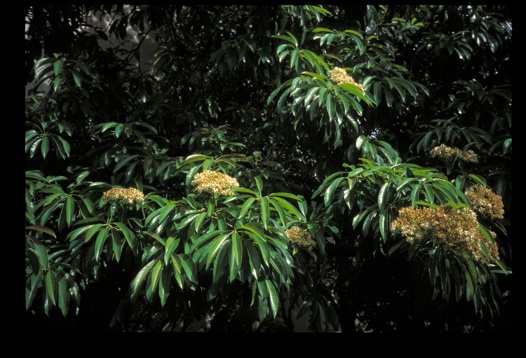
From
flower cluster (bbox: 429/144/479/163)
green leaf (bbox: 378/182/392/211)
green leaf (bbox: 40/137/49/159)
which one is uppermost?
green leaf (bbox: 40/137/49/159)

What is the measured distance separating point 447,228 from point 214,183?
78 cm

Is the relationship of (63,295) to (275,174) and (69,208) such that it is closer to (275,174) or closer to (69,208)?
(69,208)

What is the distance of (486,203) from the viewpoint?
178 cm

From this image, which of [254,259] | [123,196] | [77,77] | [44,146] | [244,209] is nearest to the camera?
[254,259]

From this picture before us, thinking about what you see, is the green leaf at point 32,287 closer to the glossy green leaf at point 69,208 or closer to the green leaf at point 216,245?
the glossy green leaf at point 69,208

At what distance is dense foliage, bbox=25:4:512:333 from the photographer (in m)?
1.61

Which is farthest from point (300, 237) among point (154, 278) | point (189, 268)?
point (154, 278)

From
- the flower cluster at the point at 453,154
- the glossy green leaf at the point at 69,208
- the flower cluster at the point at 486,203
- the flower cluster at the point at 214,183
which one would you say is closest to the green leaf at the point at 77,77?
the glossy green leaf at the point at 69,208

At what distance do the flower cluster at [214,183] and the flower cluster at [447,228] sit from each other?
58 cm

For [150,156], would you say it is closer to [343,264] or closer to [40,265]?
[40,265]

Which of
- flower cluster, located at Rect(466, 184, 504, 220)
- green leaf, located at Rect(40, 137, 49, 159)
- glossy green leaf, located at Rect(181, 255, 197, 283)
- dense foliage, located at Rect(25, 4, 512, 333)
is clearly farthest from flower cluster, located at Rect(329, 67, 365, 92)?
green leaf, located at Rect(40, 137, 49, 159)

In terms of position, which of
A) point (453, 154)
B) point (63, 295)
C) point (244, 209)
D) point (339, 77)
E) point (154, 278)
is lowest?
point (63, 295)

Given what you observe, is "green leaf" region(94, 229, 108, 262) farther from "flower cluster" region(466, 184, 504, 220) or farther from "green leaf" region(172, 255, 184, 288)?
"flower cluster" region(466, 184, 504, 220)

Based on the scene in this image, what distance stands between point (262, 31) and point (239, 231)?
1.13m
